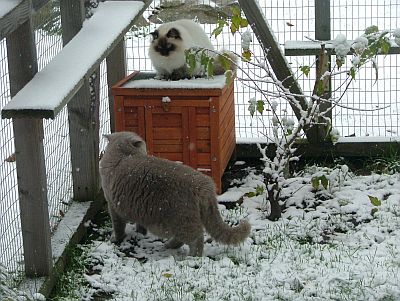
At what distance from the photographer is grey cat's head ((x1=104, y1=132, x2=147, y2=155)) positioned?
565 cm

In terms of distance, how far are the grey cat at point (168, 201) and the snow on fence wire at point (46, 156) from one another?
0.42 meters

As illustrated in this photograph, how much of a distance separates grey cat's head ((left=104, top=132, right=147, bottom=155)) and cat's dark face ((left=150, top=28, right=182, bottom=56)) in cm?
142

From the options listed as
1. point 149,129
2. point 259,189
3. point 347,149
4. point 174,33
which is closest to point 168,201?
point 259,189

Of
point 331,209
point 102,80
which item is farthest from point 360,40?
point 102,80

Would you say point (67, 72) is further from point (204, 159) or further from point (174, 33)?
point (174, 33)

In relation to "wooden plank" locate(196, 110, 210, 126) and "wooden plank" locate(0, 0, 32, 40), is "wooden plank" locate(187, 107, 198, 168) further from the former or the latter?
"wooden plank" locate(0, 0, 32, 40)

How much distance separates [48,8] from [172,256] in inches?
70.7

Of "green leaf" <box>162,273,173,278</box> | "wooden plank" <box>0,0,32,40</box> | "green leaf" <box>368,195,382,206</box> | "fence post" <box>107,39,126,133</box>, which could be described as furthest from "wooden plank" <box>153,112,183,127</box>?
"wooden plank" <box>0,0,32,40</box>

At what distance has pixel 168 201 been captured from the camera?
5.21 m

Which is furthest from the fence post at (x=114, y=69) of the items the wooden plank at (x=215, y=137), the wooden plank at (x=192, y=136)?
the wooden plank at (x=215, y=137)

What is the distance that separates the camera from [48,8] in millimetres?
5527

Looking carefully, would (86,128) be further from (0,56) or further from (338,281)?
(338,281)

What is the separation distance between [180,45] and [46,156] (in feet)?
6.11

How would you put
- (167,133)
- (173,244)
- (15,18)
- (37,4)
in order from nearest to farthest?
(15,18)
(37,4)
(173,244)
(167,133)
